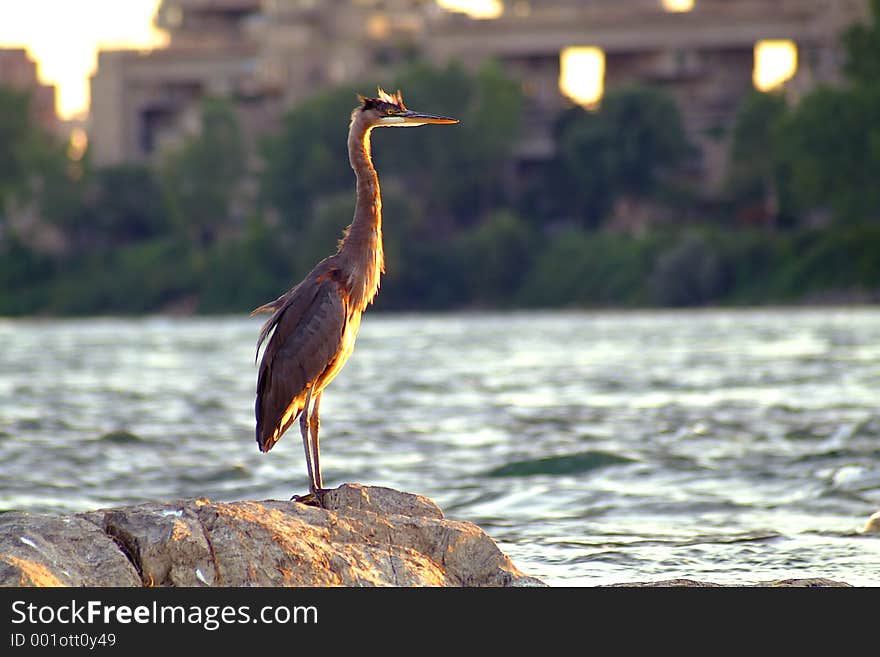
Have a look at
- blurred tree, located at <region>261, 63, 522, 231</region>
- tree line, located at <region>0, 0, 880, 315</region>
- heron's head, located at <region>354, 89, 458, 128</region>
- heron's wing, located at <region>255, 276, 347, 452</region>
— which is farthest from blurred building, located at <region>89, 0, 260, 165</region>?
heron's wing, located at <region>255, 276, 347, 452</region>

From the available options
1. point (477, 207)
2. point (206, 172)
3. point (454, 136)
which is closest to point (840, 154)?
point (454, 136)

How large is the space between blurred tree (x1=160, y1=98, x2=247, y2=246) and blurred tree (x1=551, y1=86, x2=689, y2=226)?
1518cm

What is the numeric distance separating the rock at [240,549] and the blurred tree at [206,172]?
72722mm

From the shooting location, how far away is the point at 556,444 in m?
20.0

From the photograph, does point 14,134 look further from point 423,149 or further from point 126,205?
point 423,149

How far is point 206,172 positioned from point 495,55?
50.2 feet

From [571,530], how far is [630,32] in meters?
72.9

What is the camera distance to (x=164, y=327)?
66.3 metres

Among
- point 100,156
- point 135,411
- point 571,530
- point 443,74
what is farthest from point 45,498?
point 100,156

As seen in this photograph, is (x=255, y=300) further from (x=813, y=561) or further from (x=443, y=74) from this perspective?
(x=813, y=561)

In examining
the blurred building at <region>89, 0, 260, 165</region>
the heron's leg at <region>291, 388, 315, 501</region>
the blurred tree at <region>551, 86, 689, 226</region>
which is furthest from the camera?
the blurred building at <region>89, 0, 260, 165</region>

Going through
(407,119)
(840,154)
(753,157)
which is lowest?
(753,157)

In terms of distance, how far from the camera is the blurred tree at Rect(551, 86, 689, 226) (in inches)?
2943

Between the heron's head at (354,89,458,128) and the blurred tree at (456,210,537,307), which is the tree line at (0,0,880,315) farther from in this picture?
the heron's head at (354,89,458,128)
